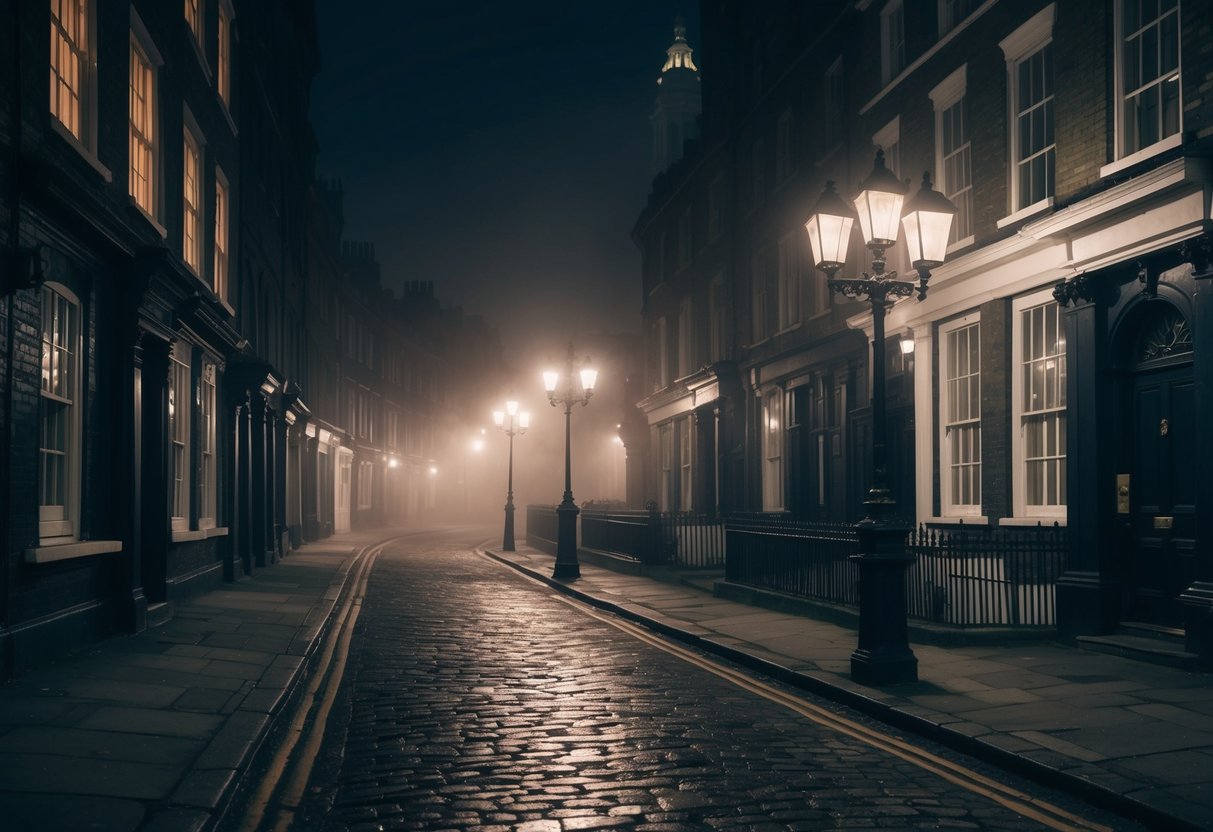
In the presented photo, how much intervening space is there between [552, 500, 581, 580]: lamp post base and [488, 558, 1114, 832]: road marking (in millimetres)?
8722

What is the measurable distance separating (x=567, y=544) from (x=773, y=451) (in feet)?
18.2

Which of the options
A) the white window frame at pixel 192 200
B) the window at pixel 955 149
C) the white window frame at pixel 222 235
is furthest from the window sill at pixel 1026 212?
the white window frame at pixel 222 235

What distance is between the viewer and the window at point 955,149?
14977 millimetres

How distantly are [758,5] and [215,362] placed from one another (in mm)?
14694

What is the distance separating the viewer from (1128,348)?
11.0 metres

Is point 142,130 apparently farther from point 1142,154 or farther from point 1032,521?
point 1032,521

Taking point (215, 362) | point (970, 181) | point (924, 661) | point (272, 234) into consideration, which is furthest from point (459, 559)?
point (924, 661)

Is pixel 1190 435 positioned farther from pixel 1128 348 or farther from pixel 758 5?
pixel 758 5

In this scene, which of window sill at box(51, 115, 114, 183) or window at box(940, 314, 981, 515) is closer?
window sill at box(51, 115, 114, 183)

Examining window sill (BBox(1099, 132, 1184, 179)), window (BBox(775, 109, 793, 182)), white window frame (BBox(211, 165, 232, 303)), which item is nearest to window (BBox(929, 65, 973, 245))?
window sill (BBox(1099, 132, 1184, 179))

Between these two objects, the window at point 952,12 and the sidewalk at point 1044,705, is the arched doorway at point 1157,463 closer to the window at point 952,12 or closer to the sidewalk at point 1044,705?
the sidewalk at point 1044,705

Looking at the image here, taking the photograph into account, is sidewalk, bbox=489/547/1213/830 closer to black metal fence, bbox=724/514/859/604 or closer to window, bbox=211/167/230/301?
black metal fence, bbox=724/514/859/604

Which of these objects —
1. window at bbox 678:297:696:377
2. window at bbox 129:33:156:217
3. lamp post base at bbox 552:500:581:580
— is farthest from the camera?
window at bbox 678:297:696:377

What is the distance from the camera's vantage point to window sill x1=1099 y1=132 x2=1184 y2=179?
10.1 m
